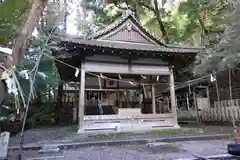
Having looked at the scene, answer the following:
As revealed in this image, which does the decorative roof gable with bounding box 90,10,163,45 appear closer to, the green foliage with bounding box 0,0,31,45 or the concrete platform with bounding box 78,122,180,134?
the concrete platform with bounding box 78,122,180,134

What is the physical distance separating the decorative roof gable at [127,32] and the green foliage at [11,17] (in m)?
7.82

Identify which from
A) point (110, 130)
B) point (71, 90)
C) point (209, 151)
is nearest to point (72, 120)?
point (71, 90)

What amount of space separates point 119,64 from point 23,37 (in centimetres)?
749

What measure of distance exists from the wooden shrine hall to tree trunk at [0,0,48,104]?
542cm

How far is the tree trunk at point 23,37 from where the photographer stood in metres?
2.57

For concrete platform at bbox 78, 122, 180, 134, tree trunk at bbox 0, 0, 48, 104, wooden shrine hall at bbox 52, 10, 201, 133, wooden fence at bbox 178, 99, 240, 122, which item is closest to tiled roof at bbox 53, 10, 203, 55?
wooden shrine hall at bbox 52, 10, 201, 133

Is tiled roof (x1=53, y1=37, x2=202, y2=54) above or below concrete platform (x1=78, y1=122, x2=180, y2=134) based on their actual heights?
above

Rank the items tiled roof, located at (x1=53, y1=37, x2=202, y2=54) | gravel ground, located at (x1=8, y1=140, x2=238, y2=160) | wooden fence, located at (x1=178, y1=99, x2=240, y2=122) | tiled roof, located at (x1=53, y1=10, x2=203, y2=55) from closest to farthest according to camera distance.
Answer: gravel ground, located at (x1=8, y1=140, x2=238, y2=160) < tiled roof, located at (x1=53, y1=37, x2=202, y2=54) < tiled roof, located at (x1=53, y1=10, x2=203, y2=55) < wooden fence, located at (x1=178, y1=99, x2=240, y2=122)

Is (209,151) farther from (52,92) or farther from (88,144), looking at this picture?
(52,92)

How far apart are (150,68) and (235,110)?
5650mm

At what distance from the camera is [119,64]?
10.1 meters

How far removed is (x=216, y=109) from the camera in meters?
13.5

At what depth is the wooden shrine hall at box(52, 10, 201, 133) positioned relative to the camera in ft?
29.9

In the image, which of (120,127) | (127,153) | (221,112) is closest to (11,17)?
(127,153)
